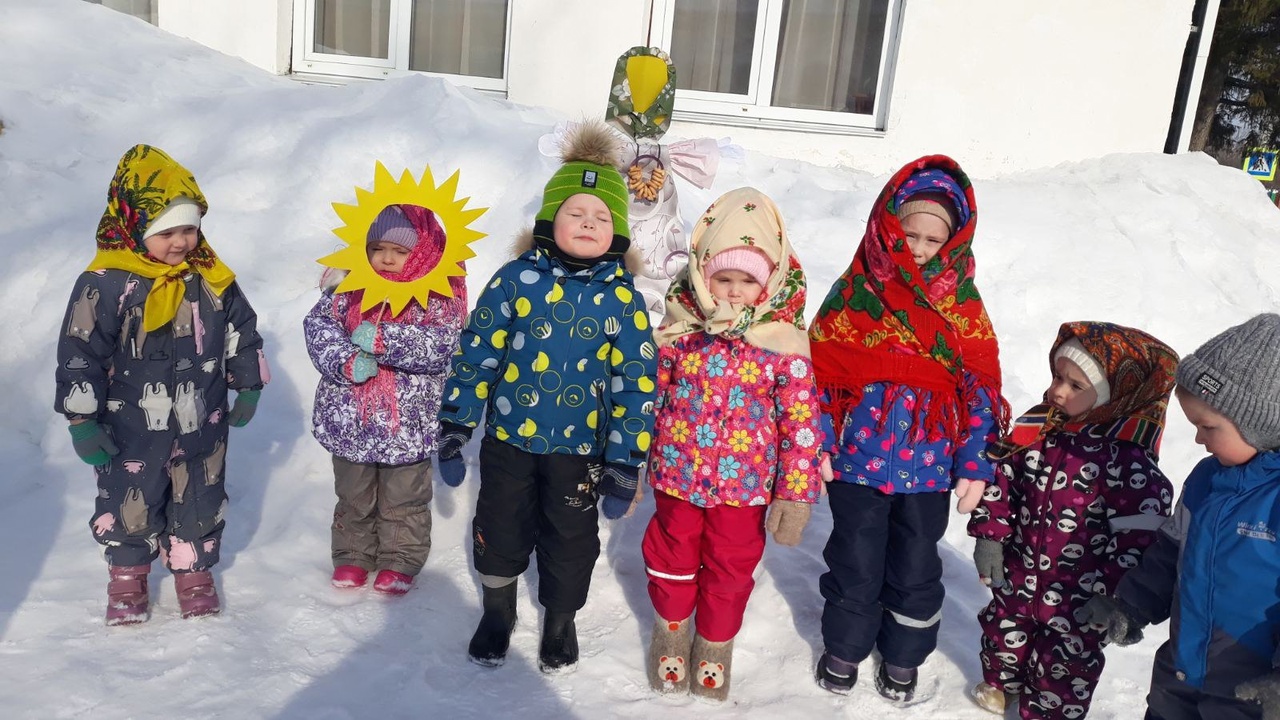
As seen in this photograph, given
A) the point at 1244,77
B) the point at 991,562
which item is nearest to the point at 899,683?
the point at 991,562

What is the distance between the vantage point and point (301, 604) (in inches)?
124

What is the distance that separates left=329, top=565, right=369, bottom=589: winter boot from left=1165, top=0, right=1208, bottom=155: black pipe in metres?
7.80

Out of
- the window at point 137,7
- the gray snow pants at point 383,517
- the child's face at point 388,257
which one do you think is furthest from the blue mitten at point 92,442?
the window at point 137,7

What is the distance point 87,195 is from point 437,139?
2.28 metres

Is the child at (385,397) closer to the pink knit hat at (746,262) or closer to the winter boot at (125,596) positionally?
the winter boot at (125,596)

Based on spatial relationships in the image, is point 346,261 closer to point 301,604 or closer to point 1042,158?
point 301,604

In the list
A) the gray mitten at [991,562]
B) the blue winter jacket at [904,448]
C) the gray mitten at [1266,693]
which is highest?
the blue winter jacket at [904,448]

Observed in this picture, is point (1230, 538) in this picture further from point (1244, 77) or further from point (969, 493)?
point (1244, 77)

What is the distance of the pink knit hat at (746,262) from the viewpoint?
266cm

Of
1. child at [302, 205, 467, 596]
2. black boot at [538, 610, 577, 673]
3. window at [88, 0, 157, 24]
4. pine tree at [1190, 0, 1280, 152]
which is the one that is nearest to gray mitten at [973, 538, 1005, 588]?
black boot at [538, 610, 577, 673]

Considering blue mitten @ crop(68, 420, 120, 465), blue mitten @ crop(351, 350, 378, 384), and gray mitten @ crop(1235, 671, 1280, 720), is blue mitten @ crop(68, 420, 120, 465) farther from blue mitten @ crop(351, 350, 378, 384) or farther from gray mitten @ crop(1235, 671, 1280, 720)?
gray mitten @ crop(1235, 671, 1280, 720)

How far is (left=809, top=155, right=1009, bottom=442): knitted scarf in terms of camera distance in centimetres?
273

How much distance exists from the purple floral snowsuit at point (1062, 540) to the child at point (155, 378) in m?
2.62

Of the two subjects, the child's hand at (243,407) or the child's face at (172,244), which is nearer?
the child's face at (172,244)
